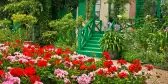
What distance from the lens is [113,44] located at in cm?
1260

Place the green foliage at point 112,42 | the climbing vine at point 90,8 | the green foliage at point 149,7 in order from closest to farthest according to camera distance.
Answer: the green foliage at point 112,42 → the green foliage at point 149,7 → the climbing vine at point 90,8

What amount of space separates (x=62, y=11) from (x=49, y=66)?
13084mm

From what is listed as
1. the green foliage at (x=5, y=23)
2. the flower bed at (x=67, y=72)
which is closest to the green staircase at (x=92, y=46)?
the green foliage at (x=5, y=23)

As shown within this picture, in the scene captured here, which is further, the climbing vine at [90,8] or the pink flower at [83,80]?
the climbing vine at [90,8]

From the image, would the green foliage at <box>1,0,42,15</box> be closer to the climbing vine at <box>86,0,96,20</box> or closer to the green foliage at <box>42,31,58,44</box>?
the green foliage at <box>42,31,58,44</box>

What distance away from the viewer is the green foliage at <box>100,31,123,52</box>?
1258 centimetres

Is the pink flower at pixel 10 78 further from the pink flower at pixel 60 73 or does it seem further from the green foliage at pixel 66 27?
the green foliage at pixel 66 27

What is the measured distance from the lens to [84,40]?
14.3m

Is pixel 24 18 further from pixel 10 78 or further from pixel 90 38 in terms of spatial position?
pixel 10 78

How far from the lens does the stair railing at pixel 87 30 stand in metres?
14.0

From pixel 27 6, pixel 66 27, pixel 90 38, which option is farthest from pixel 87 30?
pixel 27 6

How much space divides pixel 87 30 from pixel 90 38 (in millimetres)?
427

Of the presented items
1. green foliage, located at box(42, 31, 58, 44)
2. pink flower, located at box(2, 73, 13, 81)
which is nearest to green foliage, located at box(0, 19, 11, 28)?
green foliage, located at box(42, 31, 58, 44)

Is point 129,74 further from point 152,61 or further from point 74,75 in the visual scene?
point 152,61
